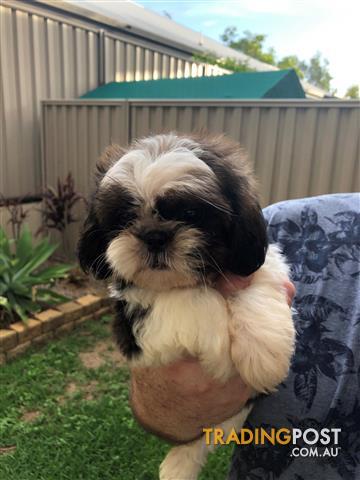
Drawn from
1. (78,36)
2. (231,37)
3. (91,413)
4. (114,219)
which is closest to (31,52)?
(78,36)

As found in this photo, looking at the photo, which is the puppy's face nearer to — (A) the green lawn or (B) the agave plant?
(A) the green lawn

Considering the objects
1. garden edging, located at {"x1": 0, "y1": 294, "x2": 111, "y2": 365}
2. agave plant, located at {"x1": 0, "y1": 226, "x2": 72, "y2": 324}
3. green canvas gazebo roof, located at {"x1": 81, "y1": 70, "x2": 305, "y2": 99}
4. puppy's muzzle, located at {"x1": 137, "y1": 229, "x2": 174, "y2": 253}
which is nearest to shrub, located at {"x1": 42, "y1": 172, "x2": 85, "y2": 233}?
agave plant, located at {"x1": 0, "y1": 226, "x2": 72, "y2": 324}

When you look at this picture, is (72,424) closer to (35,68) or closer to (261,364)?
(261,364)

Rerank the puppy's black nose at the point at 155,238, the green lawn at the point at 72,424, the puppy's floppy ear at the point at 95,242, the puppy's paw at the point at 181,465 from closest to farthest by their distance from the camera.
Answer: the puppy's black nose at the point at 155,238, the puppy's floppy ear at the point at 95,242, the puppy's paw at the point at 181,465, the green lawn at the point at 72,424

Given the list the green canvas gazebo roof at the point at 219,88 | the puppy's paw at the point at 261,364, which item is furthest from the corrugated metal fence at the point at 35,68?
the puppy's paw at the point at 261,364

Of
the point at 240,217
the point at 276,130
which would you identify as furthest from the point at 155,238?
the point at 276,130

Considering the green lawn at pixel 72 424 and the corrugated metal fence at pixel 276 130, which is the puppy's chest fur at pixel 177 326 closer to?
the green lawn at pixel 72 424
